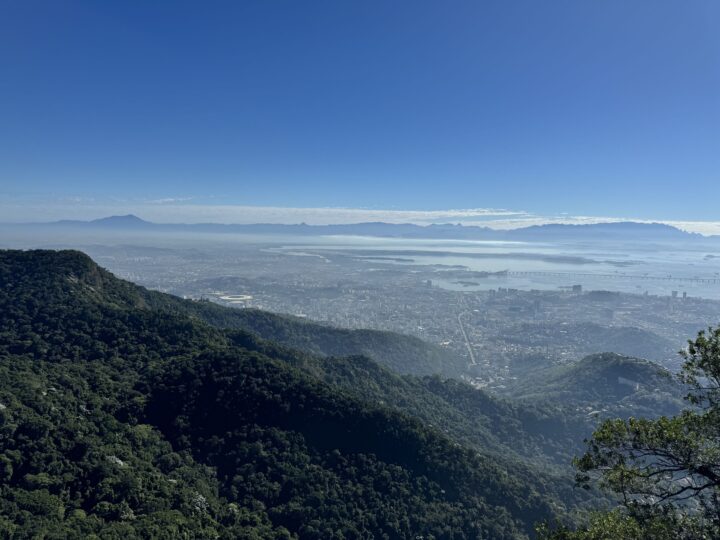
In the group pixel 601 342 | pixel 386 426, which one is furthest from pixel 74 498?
pixel 601 342

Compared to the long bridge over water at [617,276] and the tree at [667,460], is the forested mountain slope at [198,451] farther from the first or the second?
the long bridge over water at [617,276]

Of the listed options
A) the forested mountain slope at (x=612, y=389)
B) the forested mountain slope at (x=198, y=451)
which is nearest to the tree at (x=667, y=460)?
the forested mountain slope at (x=198, y=451)

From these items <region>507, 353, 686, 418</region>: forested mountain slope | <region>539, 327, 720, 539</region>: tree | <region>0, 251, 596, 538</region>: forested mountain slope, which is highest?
<region>539, 327, 720, 539</region>: tree

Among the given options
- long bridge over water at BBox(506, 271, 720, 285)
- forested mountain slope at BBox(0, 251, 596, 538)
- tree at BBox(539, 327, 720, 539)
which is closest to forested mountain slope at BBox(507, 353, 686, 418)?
forested mountain slope at BBox(0, 251, 596, 538)

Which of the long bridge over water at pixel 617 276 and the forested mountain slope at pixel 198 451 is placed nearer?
the forested mountain slope at pixel 198 451

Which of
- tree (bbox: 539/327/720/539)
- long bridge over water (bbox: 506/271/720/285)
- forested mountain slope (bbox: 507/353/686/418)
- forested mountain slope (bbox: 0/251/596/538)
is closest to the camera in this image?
tree (bbox: 539/327/720/539)

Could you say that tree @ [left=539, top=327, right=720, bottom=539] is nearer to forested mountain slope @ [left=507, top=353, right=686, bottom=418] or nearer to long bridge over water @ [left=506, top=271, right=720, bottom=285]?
forested mountain slope @ [left=507, top=353, right=686, bottom=418]

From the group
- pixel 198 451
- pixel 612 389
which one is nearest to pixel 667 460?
pixel 198 451
